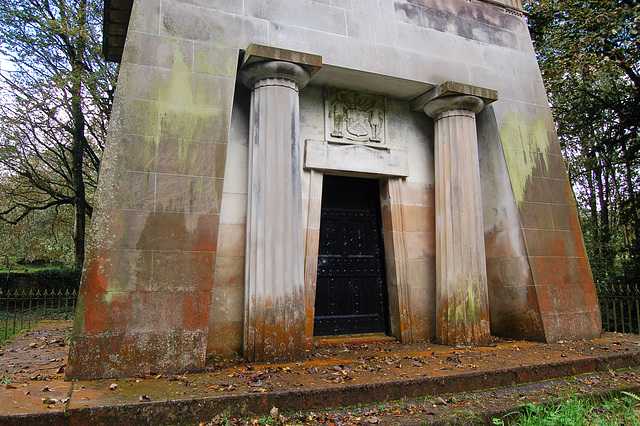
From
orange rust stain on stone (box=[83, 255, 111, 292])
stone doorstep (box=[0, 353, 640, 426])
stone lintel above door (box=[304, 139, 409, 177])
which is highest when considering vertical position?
stone lintel above door (box=[304, 139, 409, 177])

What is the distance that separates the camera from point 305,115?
7.25 m

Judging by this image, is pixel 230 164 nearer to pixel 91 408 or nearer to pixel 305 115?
pixel 305 115

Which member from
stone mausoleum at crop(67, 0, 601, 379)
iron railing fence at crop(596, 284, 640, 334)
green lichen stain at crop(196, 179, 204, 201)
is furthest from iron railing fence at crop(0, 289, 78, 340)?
iron railing fence at crop(596, 284, 640, 334)

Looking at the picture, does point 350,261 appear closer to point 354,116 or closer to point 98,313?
point 354,116

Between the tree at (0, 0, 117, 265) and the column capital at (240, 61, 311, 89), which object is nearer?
the column capital at (240, 61, 311, 89)

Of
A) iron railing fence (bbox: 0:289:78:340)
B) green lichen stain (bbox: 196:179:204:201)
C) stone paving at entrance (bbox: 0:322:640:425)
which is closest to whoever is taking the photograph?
stone paving at entrance (bbox: 0:322:640:425)

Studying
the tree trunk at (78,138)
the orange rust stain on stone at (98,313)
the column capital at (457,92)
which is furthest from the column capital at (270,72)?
the tree trunk at (78,138)

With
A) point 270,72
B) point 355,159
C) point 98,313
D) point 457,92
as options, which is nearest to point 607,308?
point 457,92

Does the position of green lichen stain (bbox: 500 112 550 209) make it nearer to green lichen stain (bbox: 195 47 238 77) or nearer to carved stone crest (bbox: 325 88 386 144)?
carved stone crest (bbox: 325 88 386 144)

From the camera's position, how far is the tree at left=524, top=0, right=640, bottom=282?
983 cm

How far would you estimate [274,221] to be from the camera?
5812 millimetres

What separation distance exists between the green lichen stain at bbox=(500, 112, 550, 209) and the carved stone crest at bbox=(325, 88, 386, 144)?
2.23 metres

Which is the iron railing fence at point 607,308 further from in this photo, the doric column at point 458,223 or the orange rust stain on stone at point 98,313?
the orange rust stain on stone at point 98,313

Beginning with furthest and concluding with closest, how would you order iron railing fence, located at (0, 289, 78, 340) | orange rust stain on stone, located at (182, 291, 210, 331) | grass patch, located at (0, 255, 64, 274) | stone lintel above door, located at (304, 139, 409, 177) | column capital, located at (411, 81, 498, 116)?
1. grass patch, located at (0, 255, 64, 274)
2. iron railing fence, located at (0, 289, 78, 340)
3. column capital, located at (411, 81, 498, 116)
4. stone lintel above door, located at (304, 139, 409, 177)
5. orange rust stain on stone, located at (182, 291, 210, 331)
